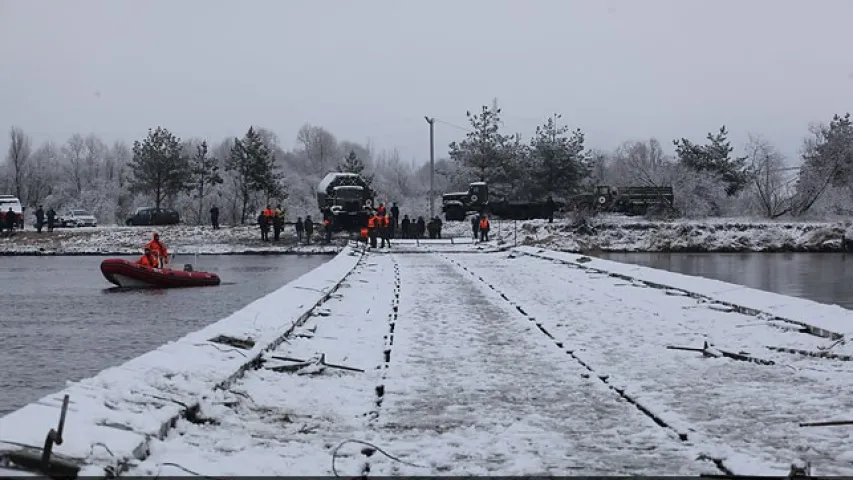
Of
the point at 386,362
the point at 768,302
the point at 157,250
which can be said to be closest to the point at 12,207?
the point at 157,250

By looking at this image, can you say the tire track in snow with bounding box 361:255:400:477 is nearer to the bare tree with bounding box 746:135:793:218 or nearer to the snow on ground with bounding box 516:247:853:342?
the snow on ground with bounding box 516:247:853:342

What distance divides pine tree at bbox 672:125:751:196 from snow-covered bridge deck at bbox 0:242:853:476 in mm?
59524

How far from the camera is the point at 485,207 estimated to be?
65062 mm

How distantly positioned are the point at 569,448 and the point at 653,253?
44318 mm

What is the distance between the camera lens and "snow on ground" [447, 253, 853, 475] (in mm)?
6809

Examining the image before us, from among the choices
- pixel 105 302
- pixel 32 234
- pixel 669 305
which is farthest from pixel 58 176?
pixel 669 305

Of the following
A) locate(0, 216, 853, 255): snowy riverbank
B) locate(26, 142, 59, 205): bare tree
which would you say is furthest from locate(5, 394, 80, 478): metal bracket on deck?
locate(26, 142, 59, 205): bare tree

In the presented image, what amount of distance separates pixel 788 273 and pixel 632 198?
102ft

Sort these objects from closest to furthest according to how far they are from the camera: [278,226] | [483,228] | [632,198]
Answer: [483,228] → [278,226] → [632,198]

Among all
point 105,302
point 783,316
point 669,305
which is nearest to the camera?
point 783,316

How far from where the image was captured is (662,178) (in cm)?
7531

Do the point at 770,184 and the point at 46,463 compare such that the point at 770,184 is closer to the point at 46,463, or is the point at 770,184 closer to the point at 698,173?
the point at 698,173

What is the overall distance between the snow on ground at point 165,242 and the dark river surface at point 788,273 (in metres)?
20.8

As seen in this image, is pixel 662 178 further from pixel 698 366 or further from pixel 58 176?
pixel 58 176
